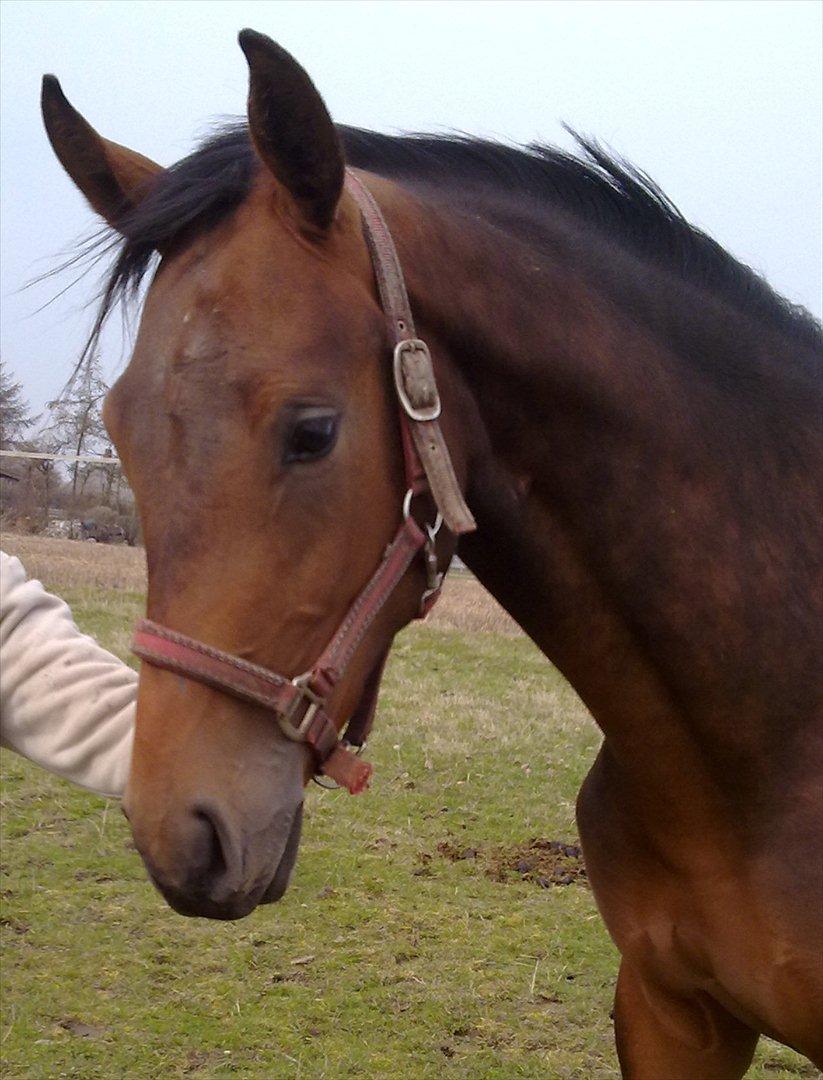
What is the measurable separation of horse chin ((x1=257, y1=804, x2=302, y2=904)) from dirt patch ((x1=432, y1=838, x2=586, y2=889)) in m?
3.28

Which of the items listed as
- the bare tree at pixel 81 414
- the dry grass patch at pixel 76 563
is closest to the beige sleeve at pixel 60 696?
the bare tree at pixel 81 414

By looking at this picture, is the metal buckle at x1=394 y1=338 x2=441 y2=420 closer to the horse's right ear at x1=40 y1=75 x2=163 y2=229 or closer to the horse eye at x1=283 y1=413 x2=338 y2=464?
the horse eye at x1=283 y1=413 x2=338 y2=464

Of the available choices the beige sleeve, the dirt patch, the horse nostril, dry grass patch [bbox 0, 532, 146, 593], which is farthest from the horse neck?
dry grass patch [bbox 0, 532, 146, 593]

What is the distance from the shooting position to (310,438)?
1.51 meters

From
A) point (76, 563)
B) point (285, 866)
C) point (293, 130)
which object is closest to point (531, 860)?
point (285, 866)

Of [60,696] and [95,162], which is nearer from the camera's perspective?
[95,162]

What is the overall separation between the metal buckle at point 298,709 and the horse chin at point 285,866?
13 centimetres

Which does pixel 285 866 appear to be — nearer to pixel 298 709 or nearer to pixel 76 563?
pixel 298 709

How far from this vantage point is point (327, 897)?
4398 millimetres

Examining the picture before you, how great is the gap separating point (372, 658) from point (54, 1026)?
254cm

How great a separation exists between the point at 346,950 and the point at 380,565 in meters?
2.83

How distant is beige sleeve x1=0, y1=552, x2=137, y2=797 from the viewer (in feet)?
7.13

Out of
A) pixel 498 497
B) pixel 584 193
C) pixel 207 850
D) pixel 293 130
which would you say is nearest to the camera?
pixel 207 850

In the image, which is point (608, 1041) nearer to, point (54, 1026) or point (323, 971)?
point (323, 971)
